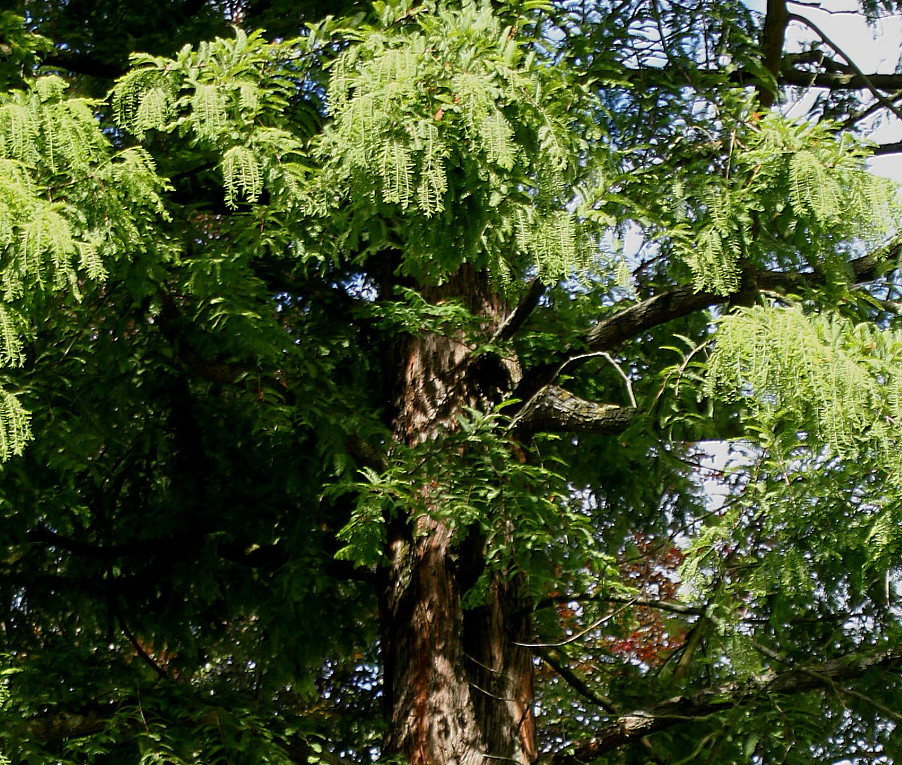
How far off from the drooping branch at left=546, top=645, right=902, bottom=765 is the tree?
0.07 feet

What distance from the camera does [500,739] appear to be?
18.9 feet

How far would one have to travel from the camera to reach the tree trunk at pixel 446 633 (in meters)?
5.66

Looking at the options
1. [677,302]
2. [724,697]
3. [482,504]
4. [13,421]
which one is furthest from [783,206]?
[13,421]

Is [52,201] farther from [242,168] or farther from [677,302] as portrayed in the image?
[677,302]

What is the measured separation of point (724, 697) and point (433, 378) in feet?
7.62

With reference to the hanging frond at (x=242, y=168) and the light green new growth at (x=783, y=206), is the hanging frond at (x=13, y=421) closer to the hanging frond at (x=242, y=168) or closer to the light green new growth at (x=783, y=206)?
the hanging frond at (x=242, y=168)

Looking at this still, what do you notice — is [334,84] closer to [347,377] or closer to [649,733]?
[347,377]

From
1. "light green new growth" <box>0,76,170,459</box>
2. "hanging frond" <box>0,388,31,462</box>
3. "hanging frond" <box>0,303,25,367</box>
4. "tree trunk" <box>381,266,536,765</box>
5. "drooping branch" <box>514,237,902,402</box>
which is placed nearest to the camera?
"light green new growth" <box>0,76,170,459</box>

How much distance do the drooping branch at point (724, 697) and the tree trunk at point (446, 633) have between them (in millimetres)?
412

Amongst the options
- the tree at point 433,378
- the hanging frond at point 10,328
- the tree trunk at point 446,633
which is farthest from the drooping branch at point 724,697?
the hanging frond at point 10,328

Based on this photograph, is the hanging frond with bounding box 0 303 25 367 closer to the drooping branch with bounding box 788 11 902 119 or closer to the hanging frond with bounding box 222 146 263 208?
the hanging frond with bounding box 222 146 263 208

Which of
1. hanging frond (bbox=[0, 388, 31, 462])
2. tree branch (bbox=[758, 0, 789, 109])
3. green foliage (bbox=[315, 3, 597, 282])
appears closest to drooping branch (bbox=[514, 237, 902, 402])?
green foliage (bbox=[315, 3, 597, 282])

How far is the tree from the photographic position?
4262mm

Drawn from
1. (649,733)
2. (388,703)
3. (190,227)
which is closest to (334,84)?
(190,227)
